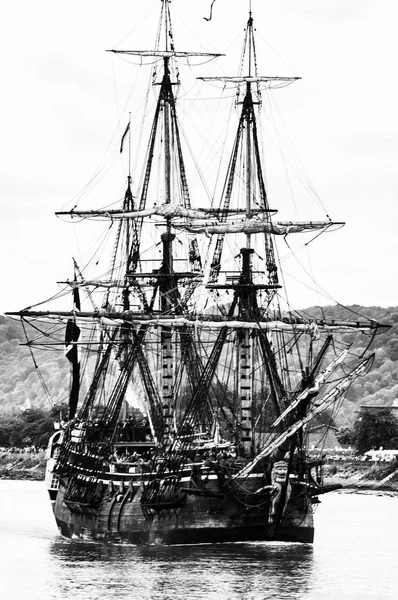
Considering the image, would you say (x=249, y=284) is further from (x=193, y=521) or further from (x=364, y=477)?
(x=364, y=477)

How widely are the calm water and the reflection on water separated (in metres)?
0.04

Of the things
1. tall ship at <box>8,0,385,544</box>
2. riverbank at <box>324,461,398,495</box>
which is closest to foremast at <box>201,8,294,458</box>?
tall ship at <box>8,0,385,544</box>

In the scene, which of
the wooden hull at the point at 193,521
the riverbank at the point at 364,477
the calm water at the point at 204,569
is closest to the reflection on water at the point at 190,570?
the calm water at the point at 204,569

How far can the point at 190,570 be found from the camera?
7144 cm

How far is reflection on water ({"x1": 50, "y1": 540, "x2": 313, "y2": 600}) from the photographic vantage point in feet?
216

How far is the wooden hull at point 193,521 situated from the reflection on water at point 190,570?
0.59 m

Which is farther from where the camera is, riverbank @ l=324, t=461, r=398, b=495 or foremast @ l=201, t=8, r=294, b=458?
riverbank @ l=324, t=461, r=398, b=495

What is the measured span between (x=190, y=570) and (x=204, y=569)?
0.70 metres

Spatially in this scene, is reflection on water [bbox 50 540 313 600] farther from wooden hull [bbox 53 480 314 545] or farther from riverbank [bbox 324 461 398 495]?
riverbank [bbox 324 461 398 495]

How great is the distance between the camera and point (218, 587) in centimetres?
6644

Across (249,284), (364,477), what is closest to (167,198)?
(249,284)

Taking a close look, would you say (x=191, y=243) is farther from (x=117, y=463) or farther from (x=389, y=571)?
(x=389, y=571)

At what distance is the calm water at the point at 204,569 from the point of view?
216 feet

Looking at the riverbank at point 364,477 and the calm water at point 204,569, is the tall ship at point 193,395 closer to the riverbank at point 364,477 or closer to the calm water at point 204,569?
the calm water at point 204,569
